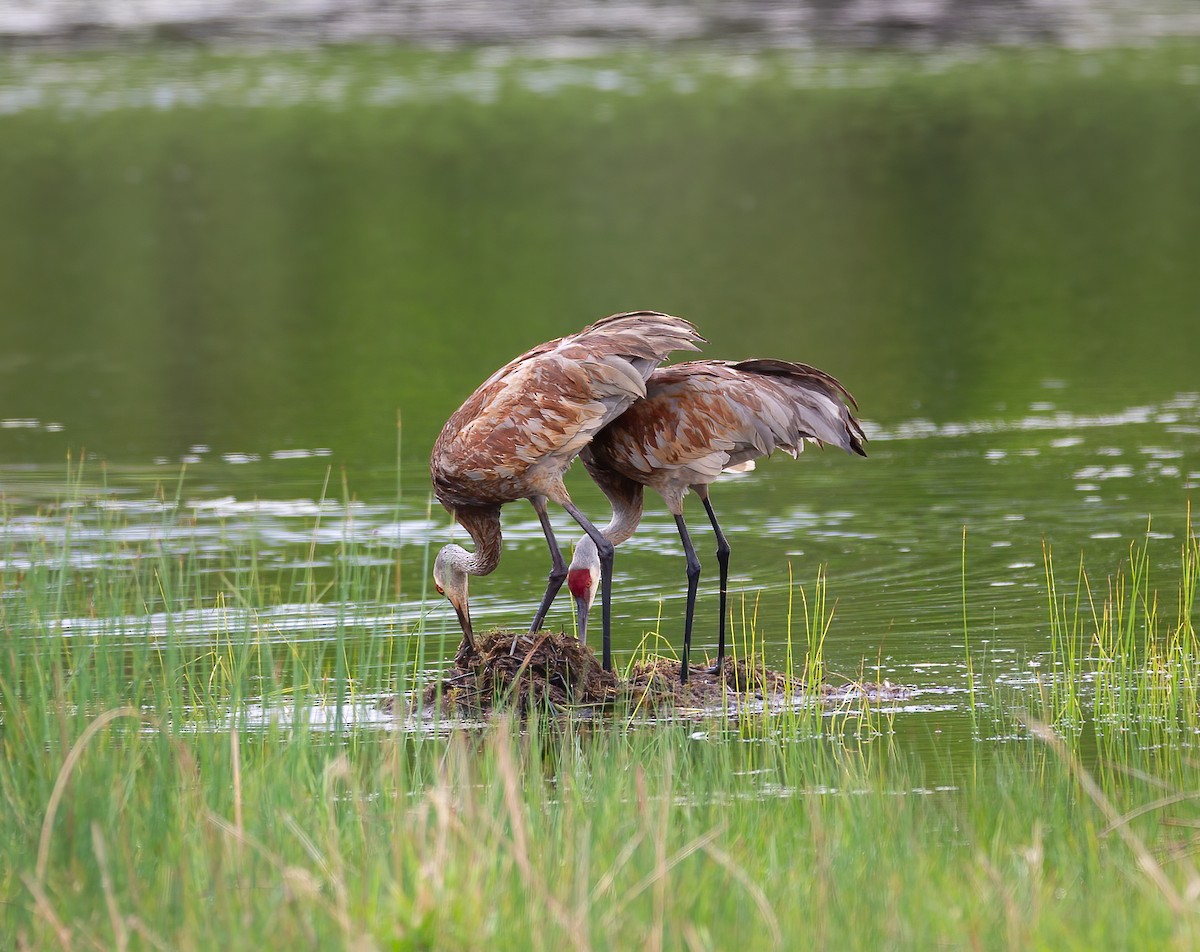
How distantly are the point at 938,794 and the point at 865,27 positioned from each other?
44228 mm

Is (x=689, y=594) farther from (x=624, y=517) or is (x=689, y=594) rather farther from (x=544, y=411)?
(x=544, y=411)

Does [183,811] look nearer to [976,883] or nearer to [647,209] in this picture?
[976,883]

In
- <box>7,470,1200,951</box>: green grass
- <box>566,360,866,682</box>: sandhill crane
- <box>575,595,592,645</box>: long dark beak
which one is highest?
<box>566,360,866,682</box>: sandhill crane

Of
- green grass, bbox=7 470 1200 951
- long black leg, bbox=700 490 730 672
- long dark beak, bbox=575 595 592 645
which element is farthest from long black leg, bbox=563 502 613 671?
green grass, bbox=7 470 1200 951

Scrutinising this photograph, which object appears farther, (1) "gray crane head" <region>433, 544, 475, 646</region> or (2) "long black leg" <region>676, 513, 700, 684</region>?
(1) "gray crane head" <region>433, 544, 475, 646</region>

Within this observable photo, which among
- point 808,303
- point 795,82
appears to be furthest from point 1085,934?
point 795,82

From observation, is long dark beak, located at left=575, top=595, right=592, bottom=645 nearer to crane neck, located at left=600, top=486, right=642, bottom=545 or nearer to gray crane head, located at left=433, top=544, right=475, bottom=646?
crane neck, located at left=600, top=486, right=642, bottom=545

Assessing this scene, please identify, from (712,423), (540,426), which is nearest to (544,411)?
(540,426)

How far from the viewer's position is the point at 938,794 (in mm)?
6621

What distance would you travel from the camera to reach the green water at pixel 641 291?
36.2 ft

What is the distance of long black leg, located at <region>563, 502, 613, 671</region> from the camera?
8461 millimetres

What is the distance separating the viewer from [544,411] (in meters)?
8.25

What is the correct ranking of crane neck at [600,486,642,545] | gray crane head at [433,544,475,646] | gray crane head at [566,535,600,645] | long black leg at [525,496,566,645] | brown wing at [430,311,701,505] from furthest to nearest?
1. crane neck at [600,486,642,545]
2. gray crane head at [566,535,600,645]
3. long black leg at [525,496,566,645]
4. gray crane head at [433,544,475,646]
5. brown wing at [430,311,701,505]

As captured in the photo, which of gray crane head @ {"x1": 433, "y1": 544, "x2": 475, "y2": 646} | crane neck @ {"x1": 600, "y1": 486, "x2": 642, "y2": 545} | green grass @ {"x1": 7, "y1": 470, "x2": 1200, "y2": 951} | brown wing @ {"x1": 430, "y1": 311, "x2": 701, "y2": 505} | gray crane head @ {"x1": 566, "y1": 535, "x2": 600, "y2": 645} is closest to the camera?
green grass @ {"x1": 7, "y1": 470, "x2": 1200, "y2": 951}
